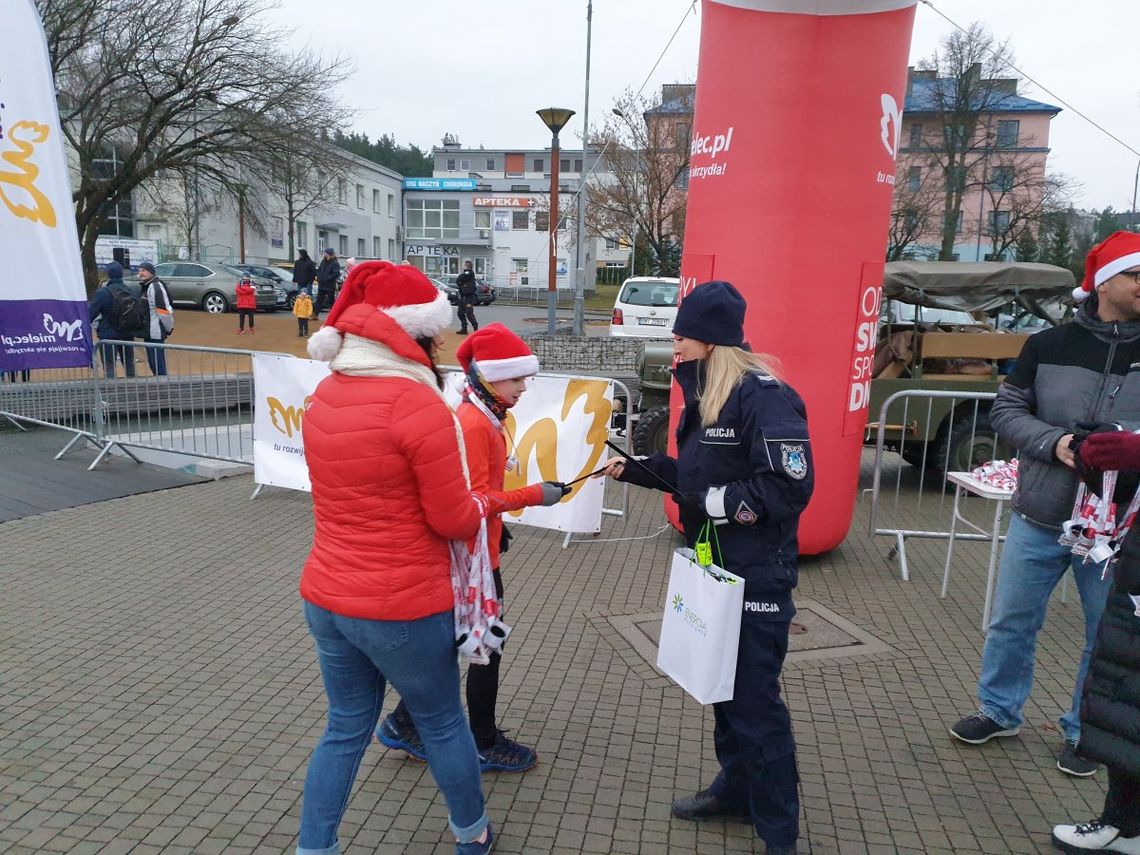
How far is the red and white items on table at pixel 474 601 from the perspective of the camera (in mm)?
2643

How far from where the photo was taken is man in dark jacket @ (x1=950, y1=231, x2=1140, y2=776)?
10.5 feet

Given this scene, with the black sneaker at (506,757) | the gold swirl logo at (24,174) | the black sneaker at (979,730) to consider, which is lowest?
the black sneaker at (506,757)

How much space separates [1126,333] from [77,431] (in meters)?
9.00

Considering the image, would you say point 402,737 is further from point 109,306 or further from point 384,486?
point 109,306

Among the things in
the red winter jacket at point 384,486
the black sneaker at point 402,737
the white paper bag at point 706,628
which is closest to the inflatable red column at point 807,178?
the white paper bag at point 706,628

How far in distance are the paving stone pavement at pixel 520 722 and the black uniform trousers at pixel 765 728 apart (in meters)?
0.33

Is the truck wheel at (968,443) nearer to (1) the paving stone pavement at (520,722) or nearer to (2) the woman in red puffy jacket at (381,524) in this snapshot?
(1) the paving stone pavement at (520,722)

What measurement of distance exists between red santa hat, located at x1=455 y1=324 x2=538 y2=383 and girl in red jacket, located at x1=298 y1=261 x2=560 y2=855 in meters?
0.44

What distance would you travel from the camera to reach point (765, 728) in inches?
110

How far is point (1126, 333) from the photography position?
322cm

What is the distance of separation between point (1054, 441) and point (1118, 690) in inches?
36.5

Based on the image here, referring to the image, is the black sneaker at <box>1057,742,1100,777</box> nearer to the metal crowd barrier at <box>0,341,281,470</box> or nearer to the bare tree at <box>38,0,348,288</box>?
the metal crowd barrier at <box>0,341,281,470</box>

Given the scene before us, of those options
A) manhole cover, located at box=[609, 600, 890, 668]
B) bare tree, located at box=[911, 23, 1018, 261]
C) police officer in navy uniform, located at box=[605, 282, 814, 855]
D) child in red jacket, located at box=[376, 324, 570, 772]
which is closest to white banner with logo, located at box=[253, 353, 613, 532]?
manhole cover, located at box=[609, 600, 890, 668]

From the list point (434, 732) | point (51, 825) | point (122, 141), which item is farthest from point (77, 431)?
point (122, 141)
